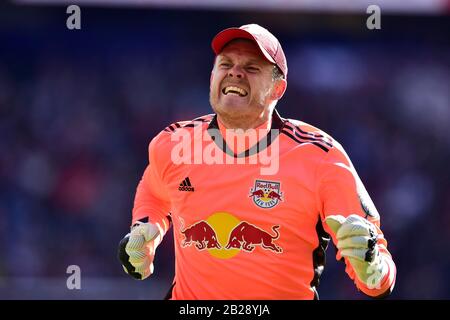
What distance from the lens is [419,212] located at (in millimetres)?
10703

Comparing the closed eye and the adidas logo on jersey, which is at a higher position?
the closed eye

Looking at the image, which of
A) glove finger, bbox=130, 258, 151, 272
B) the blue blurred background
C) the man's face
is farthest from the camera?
the blue blurred background

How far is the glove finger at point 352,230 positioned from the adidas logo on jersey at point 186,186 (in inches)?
42.0

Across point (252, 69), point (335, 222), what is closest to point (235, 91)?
point (252, 69)

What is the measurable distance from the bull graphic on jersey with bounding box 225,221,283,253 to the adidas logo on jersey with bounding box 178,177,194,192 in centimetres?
35

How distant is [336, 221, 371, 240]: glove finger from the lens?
11.8 ft

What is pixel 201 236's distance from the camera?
4340 millimetres

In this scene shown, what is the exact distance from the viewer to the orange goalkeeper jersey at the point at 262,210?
4191 millimetres

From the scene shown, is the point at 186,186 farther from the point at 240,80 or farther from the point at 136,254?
the point at 240,80

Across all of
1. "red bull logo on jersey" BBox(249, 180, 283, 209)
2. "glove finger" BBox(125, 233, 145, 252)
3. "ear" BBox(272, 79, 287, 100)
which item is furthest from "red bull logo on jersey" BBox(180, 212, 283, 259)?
"ear" BBox(272, 79, 287, 100)

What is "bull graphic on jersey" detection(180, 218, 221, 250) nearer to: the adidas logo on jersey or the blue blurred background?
the adidas logo on jersey

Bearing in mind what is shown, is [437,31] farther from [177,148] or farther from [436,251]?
[177,148]

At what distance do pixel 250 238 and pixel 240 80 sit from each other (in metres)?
0.81
